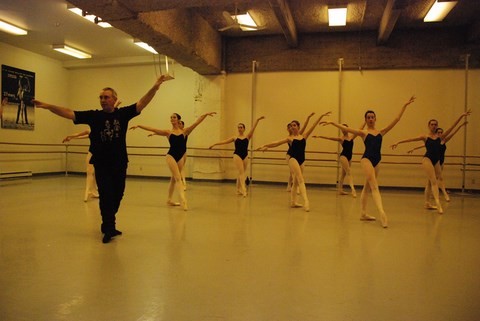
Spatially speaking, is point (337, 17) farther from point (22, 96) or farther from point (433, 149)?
point (22, 96)

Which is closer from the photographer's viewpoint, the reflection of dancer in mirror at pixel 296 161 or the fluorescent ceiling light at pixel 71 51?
the reflection of dancer in mirror at pixel 296 161

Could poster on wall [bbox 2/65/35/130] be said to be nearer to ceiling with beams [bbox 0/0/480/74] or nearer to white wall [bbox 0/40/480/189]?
white wall [bbox 0/40/480/189]

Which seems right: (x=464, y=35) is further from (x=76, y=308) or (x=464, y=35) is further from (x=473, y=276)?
(x=76, y=308)

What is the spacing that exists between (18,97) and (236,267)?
1218 cm

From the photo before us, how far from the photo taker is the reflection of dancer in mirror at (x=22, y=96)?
12.5 m

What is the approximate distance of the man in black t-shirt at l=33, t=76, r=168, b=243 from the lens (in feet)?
13.0

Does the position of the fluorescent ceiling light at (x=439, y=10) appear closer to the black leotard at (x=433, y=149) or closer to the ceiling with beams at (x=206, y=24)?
the ceiling with beams at (x=206, y=24)

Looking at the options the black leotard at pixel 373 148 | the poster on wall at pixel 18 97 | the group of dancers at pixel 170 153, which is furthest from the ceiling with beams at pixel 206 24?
the black leotard at pixel 373 148

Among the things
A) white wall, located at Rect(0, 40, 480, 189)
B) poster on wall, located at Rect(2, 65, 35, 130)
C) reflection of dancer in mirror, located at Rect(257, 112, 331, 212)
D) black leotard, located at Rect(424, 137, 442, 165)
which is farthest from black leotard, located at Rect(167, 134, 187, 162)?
poster on wall, located at Rect(2, 65, 35, 130)

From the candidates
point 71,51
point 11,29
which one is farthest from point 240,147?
point 71,51

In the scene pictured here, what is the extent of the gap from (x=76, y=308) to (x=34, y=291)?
1.62ft

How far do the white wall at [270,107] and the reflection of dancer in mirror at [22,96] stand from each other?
0.48 meters

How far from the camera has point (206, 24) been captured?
10500 mm

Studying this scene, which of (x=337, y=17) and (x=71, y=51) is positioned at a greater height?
(x=337, y=17)
